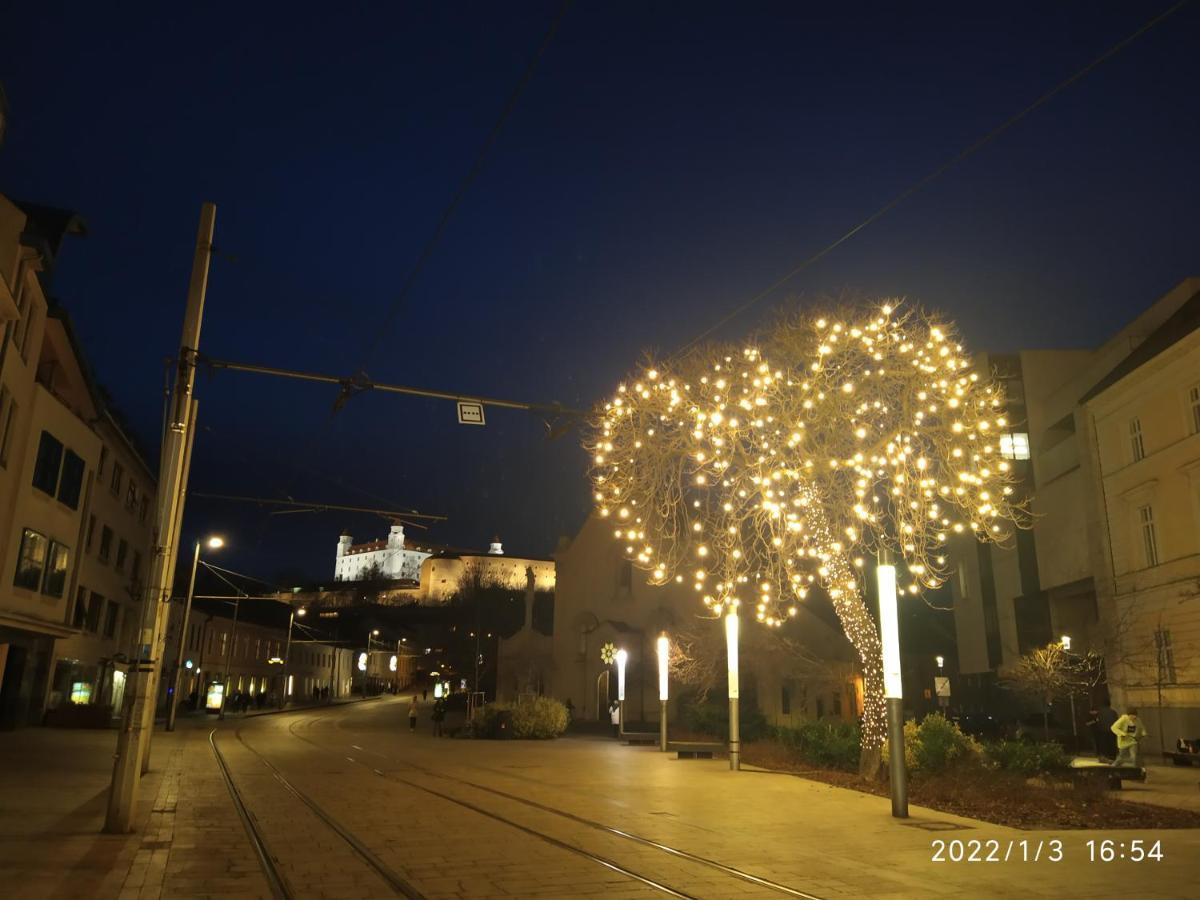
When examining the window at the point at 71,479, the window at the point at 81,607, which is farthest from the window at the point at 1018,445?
the window at the point at 81,607

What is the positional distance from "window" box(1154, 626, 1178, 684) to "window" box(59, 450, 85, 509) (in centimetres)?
3464

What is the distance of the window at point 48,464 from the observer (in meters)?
25.8

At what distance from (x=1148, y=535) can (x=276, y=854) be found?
95.0ft

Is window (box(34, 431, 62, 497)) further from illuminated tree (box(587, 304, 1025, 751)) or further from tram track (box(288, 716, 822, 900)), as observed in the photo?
illuminated tree (box(587, 304, 1025, 751))

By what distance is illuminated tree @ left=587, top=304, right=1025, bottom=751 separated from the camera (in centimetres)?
1471

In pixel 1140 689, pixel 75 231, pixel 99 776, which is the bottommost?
pixel 99 776

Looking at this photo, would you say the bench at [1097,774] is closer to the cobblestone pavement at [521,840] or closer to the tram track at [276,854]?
the cobblestone pavement at [521,840]

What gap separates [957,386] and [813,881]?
913 centimetres

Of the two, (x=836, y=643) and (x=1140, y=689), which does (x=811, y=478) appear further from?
(x=836, y=643)

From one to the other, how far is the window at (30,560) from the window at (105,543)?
1346 cm

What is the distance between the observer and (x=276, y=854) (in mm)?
9367

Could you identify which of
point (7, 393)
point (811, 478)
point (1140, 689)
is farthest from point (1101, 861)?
point (7, 393)

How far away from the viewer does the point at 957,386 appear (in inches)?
575

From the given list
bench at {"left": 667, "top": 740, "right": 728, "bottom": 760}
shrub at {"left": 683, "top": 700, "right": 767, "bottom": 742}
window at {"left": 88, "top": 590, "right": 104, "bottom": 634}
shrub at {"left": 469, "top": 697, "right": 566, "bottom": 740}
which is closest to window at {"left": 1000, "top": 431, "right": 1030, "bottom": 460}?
shrub at {"left": 683, "top": 700, "right": 767, "bottom": 742}
